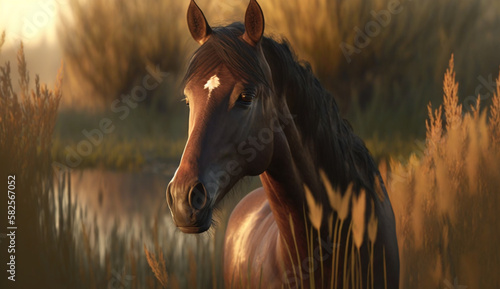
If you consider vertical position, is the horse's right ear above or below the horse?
above

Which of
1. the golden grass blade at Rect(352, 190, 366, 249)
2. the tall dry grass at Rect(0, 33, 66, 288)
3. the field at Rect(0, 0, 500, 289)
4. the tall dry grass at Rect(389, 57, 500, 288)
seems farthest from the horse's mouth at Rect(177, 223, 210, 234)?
the tall dry grass at Rect(0, 33, 66, 288)

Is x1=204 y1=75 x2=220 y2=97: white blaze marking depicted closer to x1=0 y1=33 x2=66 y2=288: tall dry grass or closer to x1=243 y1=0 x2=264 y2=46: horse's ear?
x1=243 y1=0 x2=264 y2=46: horse's ear

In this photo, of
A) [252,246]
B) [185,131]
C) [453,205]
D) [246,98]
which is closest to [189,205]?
[246,98]

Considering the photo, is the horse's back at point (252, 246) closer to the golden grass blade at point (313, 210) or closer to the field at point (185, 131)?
the field at point (185, 131)

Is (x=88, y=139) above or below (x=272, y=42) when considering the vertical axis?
above

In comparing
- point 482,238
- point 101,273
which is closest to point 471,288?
point 482,238

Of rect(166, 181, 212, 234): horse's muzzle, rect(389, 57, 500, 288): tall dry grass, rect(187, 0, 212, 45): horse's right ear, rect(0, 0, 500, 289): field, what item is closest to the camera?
rect(166, 181, 212, 234): horse's muzzle

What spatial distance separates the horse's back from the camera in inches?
78.4

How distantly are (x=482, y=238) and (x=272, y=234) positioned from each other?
1.34 metres

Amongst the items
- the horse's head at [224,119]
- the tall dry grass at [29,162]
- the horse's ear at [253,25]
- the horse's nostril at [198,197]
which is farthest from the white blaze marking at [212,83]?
the tall dry grass at [29,162]

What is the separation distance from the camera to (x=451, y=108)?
10.0 feet

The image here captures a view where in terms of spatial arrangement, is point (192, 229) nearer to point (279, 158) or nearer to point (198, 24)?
point (279, 158)

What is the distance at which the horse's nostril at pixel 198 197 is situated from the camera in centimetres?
143

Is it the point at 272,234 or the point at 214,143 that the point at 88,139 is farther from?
the point at 214,143
